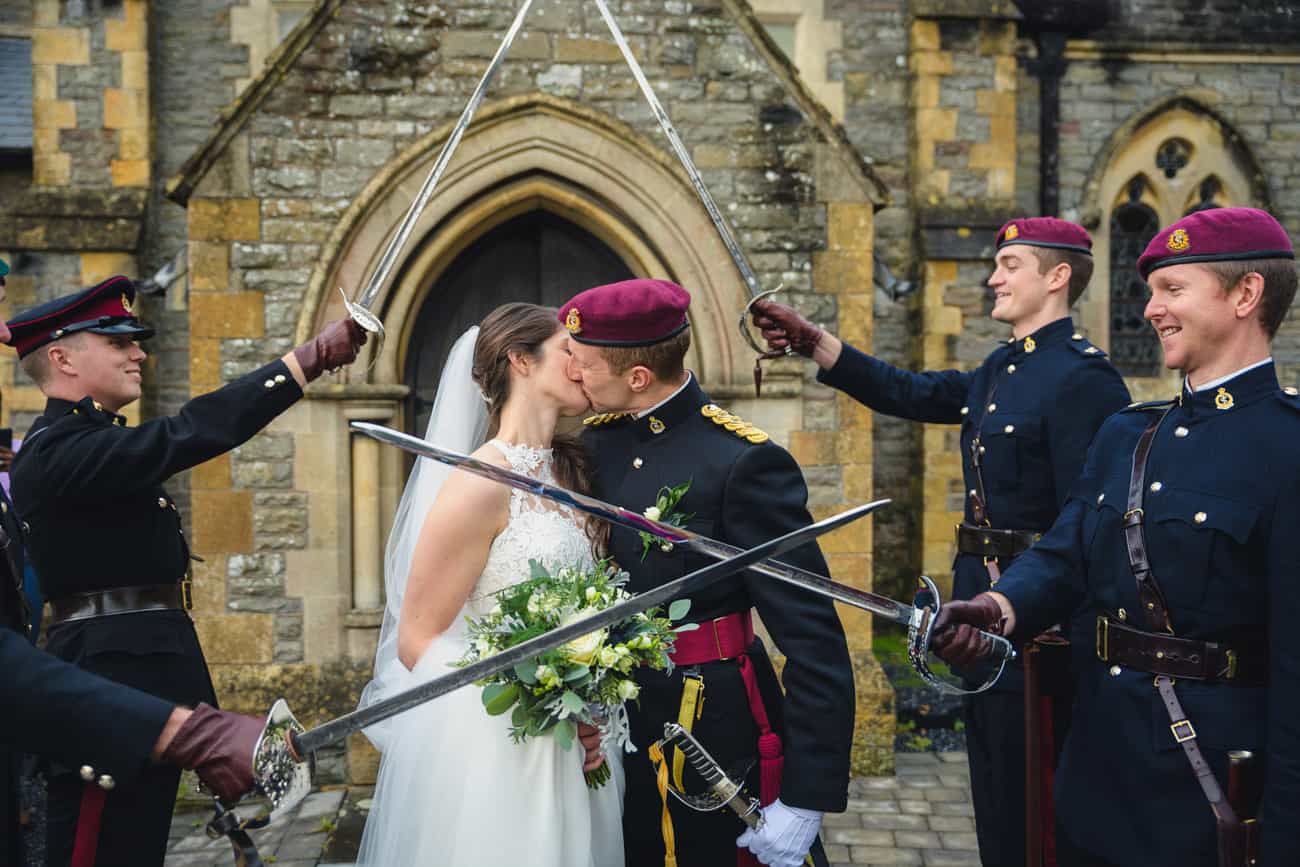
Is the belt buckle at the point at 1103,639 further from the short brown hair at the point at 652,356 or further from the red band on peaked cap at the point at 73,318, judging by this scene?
the red band on peaked cap at the point at 73,318

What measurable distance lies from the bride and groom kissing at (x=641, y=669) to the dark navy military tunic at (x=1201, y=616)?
2.13 ft

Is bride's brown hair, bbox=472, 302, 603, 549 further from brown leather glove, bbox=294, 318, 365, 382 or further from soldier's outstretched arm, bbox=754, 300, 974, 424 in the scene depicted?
soldier's outstretched arm, bbox=754, 300, 974, 424

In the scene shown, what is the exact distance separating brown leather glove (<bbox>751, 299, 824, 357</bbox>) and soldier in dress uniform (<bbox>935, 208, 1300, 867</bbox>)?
160cm

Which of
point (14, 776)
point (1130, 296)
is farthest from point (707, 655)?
point (1130, 296)

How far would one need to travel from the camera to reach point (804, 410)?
20.2ft

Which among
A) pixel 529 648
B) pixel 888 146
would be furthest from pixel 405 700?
pixel 888 146

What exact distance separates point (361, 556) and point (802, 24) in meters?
6.20

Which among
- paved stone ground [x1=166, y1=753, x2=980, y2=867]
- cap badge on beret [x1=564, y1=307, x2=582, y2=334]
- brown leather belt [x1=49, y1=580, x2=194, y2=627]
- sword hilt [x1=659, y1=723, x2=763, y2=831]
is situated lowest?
paved stone ground [x1=166, y1=753, x2=980, y2=867]

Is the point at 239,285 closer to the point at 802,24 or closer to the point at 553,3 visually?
the point at 553,3

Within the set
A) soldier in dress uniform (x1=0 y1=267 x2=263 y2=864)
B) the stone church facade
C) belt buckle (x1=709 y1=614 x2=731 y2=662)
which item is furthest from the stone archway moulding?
soldier in dress uniform (x1=0 y1=267 x2=263 y2=864)

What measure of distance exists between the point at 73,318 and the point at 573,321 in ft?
5.63

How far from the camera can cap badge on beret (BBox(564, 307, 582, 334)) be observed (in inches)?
110

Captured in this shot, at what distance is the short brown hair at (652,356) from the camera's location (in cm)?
280

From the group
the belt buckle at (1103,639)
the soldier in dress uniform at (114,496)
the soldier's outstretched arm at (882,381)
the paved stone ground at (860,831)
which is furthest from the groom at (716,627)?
the paved stone ground at (860,831)
